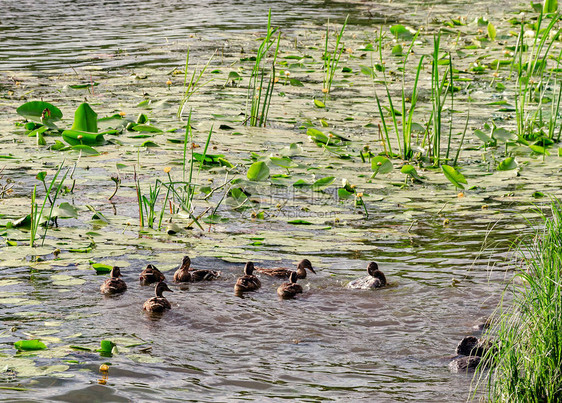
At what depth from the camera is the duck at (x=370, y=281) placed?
19.2 ft

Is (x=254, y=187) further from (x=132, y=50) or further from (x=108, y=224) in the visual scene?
(x=132, y=50)

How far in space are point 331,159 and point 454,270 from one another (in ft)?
10.3

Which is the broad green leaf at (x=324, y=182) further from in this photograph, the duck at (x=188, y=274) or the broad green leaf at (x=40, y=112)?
the broad green leaf at (x=40, y=112)

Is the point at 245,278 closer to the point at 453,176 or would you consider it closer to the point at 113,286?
the point at 113,286

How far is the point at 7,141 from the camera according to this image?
9.48 m

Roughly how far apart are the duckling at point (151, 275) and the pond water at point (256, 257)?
9cm

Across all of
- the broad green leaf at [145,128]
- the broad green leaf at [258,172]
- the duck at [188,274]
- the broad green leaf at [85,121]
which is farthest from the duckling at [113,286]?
the broad green leaf at [145,128]

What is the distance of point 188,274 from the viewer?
19.7ft

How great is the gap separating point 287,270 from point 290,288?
298 millimetres

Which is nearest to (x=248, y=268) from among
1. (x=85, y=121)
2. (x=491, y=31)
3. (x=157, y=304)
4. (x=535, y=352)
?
(x=157, y=304)

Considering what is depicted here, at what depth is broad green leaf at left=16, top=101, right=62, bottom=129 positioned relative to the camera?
9727 mm

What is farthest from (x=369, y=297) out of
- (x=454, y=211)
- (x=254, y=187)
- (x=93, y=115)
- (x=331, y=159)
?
(x=93, y=115)

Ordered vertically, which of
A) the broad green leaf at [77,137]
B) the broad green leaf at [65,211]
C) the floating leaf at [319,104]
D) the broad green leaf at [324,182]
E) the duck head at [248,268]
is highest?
the floating leaf at [319,104]

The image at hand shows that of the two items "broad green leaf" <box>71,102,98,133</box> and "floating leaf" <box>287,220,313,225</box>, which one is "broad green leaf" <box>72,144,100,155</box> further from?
"floating leaf" <box>287,220,313,225</box>
